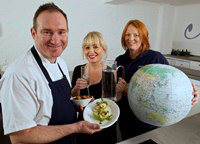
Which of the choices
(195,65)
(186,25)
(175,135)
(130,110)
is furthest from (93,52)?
(186,25)

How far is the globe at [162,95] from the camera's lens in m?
0.62

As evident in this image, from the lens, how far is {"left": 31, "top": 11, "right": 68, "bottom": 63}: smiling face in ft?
2.32

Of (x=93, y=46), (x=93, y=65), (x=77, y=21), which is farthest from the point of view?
(x=77, y=21)

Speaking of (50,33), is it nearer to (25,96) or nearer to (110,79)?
(25,96)

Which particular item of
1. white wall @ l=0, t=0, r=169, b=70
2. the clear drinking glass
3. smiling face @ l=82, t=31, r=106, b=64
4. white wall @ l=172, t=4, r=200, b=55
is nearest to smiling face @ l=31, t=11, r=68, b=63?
the clear drinking glass

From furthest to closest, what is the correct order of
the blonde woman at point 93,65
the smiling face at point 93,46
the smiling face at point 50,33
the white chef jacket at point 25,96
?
the smiling face at point 93,46 < the blonde woman at point 93,65 < the smiling face at point 50,33 < the white chef jacket at point 25,96

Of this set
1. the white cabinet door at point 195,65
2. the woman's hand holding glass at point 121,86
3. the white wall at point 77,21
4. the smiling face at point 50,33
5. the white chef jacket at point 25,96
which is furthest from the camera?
the white cabinet door at point 195,65

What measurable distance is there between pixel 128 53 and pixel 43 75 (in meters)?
0.81

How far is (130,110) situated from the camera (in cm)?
96

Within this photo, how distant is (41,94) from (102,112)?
1.02ft

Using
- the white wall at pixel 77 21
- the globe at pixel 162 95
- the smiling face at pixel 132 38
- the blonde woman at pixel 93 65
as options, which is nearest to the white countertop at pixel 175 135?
the globe at pixel 162 95

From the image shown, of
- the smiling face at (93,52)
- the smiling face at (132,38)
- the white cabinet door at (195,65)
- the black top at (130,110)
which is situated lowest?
the white cabinet door at (195,65)

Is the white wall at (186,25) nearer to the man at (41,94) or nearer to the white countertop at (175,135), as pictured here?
the white countertop at (175,135)

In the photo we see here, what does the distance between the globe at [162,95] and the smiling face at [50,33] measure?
1.42ft
